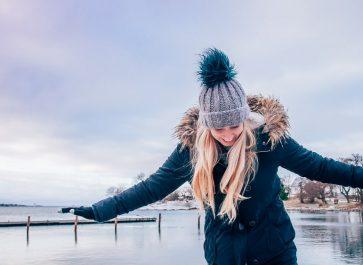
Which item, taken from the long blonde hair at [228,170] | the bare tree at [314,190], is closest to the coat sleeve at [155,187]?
the long blonde hair at [228,170]

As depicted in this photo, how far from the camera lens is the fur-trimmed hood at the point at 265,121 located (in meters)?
2.35

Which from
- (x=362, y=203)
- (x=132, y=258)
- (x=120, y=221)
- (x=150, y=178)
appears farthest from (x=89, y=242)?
(x=362, y=203)

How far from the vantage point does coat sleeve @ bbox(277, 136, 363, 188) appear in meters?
2.36

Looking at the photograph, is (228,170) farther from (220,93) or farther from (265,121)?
(220,93)

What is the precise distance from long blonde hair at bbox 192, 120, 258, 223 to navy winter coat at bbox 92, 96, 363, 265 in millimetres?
50

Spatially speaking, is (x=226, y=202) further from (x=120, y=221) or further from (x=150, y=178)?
(x=120, y=221)

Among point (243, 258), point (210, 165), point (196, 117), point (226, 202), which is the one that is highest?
point (196, 117)

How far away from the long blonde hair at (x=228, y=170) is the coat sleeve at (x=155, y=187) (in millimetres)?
111

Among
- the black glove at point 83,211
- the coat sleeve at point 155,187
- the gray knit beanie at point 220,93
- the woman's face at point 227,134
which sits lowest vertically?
the black glove at point 83,211

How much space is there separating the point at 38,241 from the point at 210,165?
36752 millimetres

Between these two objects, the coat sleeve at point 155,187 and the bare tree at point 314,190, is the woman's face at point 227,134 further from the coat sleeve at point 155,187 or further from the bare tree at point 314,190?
the bare tree at point 314,190

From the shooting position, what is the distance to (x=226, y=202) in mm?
2191

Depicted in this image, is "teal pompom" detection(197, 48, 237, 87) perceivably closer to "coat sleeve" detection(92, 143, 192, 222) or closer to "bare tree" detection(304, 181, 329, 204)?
"coat sleeve" detection(92, 143, 192, 222)

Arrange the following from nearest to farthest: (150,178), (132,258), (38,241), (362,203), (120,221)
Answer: (150,178) → (132,258) → (38,241) → (120,221) → (362,203)
